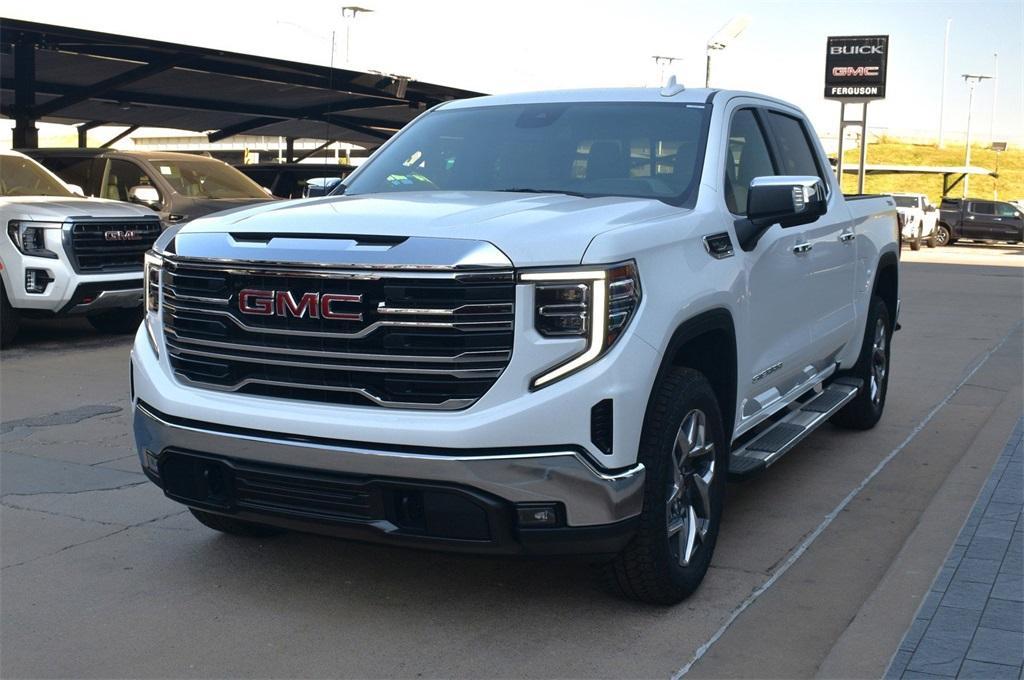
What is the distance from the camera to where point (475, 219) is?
4.15 m

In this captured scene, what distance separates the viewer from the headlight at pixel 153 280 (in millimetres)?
4605

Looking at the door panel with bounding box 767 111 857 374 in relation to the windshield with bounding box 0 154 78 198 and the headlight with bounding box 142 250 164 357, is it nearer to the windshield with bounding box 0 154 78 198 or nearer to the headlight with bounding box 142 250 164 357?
the headlight with bounding box 142 250 164 357

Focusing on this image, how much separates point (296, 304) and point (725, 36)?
1793 centimetres

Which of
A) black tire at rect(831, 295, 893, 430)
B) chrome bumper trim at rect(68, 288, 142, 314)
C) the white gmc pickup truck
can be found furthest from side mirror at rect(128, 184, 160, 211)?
the white gmc pickup truck

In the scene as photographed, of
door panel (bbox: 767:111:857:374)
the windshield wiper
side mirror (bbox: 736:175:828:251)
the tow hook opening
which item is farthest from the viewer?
door panel (bbox: 767:111:857:374)

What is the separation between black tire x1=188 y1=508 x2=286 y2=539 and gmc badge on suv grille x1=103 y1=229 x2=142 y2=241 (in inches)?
262

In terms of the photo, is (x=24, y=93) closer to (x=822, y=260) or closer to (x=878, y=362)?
(x=878, y=362)

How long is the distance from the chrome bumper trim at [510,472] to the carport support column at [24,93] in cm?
1494

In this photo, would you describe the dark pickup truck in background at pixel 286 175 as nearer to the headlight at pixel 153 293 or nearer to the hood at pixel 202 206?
the hood at pixel 202 206

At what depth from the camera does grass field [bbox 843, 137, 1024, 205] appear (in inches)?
3145

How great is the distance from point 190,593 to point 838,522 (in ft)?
10.1

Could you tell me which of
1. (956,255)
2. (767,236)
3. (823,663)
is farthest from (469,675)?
(956,255)

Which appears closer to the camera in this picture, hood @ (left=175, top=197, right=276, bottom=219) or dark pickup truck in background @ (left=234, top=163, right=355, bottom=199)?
hood @ (left=175, top=197, right=276, bottom=219)

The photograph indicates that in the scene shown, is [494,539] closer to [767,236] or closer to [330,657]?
[330,657]
